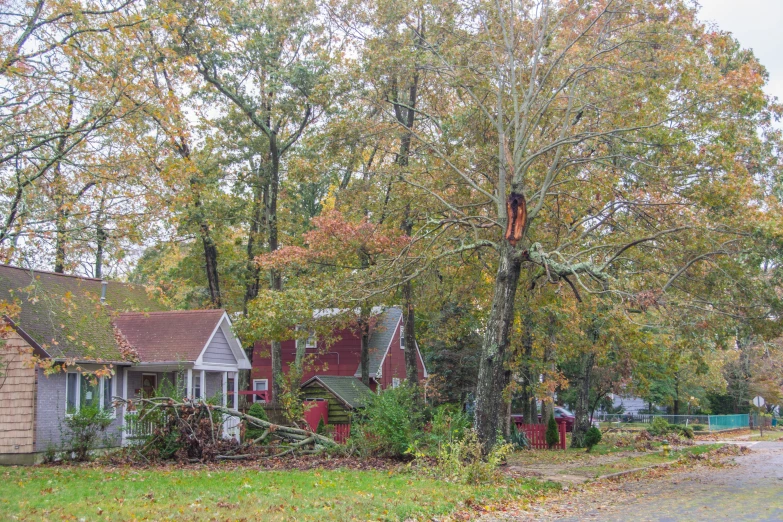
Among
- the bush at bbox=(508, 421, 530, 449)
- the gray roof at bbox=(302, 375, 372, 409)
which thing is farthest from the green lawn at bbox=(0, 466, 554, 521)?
the gray roof at bbox=(302, 375, 372, 409)

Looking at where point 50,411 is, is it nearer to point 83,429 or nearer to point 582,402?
point 83,429

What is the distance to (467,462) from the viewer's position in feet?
48.0

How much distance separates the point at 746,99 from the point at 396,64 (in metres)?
9.18

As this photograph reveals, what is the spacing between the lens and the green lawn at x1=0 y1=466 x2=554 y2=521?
9234 mm

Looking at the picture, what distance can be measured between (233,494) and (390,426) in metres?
6.25

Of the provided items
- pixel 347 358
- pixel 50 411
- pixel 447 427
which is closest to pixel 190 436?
pixel 50 411

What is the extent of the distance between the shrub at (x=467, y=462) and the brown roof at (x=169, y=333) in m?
10.9

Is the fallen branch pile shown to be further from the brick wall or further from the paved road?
the paved road

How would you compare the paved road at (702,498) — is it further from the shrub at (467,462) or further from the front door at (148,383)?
the front door at (148,383)

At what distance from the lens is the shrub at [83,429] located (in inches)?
705

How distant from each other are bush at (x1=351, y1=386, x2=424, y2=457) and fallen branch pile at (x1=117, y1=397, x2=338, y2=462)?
53.4 inches

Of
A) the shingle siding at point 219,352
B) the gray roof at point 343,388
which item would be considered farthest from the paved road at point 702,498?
the shingle siding at point 219,352

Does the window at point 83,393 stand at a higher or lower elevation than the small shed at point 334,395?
higher

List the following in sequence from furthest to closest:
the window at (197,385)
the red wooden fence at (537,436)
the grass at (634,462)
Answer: the red wooden fence at (537,436) < the window at (197,385) < the grass at (634,462)
